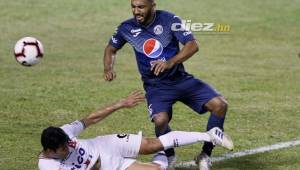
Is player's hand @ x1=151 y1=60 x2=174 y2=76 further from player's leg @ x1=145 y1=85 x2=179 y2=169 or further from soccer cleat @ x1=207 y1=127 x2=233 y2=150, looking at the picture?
soccer cleat @ x1=207 y1=127 x2=233 y2=150

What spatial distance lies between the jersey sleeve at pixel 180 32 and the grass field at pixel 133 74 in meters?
1.87

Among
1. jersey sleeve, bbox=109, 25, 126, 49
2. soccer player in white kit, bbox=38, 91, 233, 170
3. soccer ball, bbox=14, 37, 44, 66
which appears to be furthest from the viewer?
soccer ball, bbox=14, 37, 44, 66

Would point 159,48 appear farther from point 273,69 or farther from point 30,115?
point 273,69

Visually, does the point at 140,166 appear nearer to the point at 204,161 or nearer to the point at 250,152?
the point at 204,161

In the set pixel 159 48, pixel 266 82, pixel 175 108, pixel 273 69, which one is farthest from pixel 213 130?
pixel 273 69

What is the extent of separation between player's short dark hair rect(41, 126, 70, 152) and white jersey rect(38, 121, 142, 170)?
0.82ft

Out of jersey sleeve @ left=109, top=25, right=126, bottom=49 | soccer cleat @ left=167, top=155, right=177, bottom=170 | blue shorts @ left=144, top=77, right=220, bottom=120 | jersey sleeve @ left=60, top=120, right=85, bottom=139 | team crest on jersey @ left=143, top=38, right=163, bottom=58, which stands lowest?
soccer cleat @ left=167, top=155, right=177, bottom=170

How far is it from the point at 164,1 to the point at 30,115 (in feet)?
50.5

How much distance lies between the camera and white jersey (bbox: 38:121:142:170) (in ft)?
28.7

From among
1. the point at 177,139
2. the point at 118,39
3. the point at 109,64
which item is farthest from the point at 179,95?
the point at 118,39

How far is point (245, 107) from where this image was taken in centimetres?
1441

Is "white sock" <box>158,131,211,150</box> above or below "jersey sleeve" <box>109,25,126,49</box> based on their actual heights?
below

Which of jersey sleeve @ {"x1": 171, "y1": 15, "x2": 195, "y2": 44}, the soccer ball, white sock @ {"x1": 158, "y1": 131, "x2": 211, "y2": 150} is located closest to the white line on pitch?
white sock @ {"x1": 158, "y1": 131, "x2": 211, "y2": 150}

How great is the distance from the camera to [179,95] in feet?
33.9
